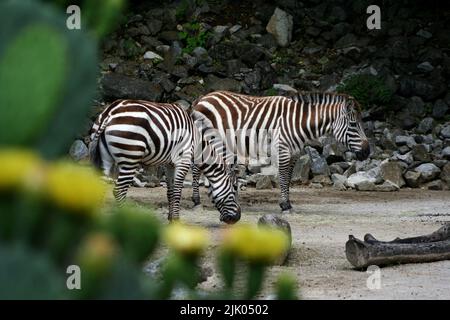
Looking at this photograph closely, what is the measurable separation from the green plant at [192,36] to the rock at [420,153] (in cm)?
602

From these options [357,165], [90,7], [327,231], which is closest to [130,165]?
[327,231]

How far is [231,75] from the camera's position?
2081 cm

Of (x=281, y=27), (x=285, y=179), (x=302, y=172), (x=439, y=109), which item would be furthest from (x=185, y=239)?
(x=281, y=27)

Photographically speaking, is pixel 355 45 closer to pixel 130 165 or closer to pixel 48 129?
pixel 130 165

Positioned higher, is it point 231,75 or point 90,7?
point 231,75

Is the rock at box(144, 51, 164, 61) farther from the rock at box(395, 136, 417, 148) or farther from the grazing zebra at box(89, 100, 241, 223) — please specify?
the grazing zebra at box(89, 100, 241, 223)

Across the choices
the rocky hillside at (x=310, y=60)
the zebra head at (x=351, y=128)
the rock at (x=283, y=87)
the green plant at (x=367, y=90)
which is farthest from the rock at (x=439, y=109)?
the zebra head at (x=351, y=128)

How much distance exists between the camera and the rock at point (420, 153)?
1722cm

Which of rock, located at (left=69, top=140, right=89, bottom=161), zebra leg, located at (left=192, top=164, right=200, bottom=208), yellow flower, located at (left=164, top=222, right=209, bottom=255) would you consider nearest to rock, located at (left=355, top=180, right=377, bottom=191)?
zebra leg, located at (left=192, top=164, right=200, bottom=208)

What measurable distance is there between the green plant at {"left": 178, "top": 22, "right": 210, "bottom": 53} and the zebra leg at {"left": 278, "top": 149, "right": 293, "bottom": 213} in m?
7.98

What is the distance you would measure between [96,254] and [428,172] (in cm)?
1551

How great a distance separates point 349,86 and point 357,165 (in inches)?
144

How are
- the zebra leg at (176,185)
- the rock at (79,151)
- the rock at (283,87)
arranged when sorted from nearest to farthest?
the zebra leg at (176,185) → the rock at (79,151) → the rock at (283,87)

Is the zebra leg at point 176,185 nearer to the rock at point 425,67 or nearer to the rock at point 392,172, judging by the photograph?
the rock at point 392,172
